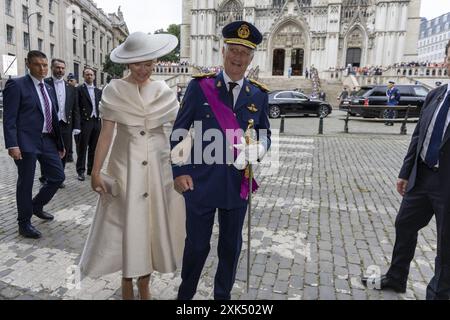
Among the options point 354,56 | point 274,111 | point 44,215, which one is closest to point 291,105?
point 274,111

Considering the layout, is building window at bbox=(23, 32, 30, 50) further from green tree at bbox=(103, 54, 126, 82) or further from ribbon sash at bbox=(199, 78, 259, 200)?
ribbon sash at bbox=(199, 78, 259, 200)

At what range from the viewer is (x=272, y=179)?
746cm

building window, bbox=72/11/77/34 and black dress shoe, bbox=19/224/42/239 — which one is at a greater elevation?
building window, bbox=72/11/77/34

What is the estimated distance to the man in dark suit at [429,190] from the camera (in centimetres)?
273

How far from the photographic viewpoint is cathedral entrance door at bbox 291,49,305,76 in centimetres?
4597

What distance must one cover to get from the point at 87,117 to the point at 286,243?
4.70m

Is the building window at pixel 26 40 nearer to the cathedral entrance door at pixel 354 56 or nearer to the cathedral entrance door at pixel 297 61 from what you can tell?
the cathedral entrance door at pixel 297 61

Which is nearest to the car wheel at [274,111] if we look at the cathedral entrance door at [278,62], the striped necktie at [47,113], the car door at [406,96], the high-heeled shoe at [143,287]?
the car door at [406,96]

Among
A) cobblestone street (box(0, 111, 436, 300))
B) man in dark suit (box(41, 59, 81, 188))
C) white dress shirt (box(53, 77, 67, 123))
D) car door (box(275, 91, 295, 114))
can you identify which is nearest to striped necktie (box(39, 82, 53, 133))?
cobblestone street (box(0, 111, 436, 300))

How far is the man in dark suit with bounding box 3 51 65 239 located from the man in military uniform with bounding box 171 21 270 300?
2.48m

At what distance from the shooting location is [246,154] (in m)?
2.48

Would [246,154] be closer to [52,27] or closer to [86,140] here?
[86,140]

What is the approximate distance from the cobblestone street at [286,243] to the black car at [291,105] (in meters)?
12.7
